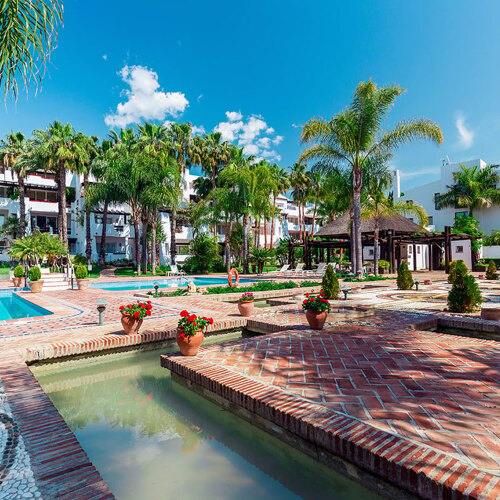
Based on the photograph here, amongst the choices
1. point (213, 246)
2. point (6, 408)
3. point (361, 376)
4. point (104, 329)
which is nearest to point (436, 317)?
point (361, 376)

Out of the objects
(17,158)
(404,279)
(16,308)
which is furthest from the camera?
(17,158)

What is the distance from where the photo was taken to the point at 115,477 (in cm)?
353

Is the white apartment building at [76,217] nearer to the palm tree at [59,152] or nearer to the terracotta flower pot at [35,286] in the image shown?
the palm tree at [59,152]

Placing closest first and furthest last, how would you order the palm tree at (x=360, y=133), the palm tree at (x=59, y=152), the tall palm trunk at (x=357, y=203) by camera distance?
the palm tree at (x=360, y=133)
the tall palm trunk at (x=357, y=203)
the palm tree at (x=59, y=152)

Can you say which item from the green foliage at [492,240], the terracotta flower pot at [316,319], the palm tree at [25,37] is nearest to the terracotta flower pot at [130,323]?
the terracotta flower pot at [316,319]

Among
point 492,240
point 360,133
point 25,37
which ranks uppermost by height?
point 360,133

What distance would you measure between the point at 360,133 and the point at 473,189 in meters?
31.4

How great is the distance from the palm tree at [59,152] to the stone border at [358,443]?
28776mm

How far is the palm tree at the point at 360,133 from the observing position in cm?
1953

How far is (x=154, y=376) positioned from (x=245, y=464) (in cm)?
302

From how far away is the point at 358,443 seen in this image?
3055mm

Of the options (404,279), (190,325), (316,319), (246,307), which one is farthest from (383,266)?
(190,325)

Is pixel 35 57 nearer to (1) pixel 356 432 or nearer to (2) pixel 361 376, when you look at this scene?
(1) pixel 356 432

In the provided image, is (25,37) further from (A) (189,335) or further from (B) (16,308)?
(B) (16,308)
